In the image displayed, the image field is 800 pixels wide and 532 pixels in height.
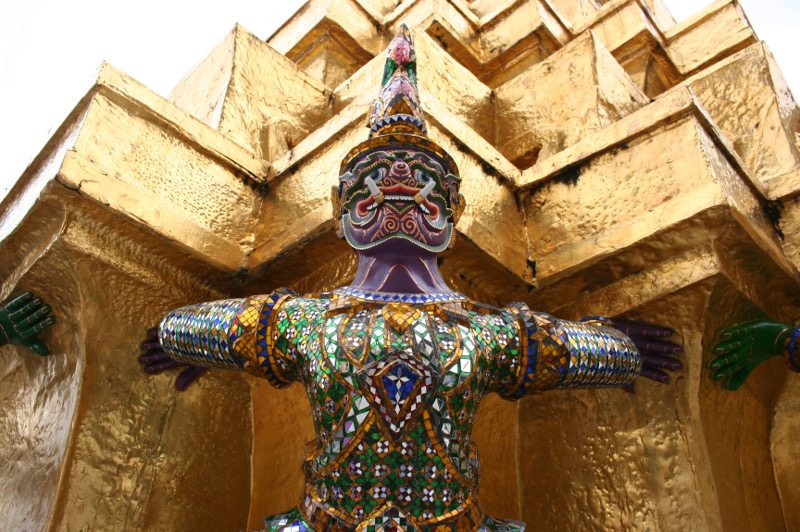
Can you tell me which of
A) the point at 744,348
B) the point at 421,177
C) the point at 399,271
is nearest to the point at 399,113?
the point at 421,177

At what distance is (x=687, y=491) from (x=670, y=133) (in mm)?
1436

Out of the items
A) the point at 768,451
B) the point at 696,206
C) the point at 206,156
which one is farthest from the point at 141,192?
the point at 768,451

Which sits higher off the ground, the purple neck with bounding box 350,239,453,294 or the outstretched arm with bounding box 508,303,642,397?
the purple neck with bounding box 350,239,453,294

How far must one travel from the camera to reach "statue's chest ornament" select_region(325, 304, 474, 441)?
1.81 m

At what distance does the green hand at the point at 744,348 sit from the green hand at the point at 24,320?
2.71m

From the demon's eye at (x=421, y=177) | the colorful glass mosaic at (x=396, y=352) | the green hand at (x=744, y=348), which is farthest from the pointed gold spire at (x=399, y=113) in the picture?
the green hand at (x=744, y=348)

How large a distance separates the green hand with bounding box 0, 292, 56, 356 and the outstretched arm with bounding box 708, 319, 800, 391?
2.71 meters

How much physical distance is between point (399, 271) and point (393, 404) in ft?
1.60

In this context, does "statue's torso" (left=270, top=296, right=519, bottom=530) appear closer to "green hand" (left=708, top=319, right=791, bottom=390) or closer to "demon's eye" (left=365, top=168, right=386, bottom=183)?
"demon's eye" (left=365, top=168, right=386, bottom=183)

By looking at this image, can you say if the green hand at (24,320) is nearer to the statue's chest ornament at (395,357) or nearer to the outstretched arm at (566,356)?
the statue's chest ornament at (395,357)

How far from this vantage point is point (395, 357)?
5.96 feet

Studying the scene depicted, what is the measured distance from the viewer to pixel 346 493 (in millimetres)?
1800

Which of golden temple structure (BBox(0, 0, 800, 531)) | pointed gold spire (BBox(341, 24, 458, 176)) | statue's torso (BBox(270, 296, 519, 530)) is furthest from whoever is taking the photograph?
golden temple structure (BBox(0, 0, 800, 531))

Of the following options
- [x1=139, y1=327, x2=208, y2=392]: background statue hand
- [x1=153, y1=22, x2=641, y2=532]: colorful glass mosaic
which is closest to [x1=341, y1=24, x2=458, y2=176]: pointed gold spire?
[x1=153, y1=22, x2=641, y2=532]: colorful glass mosaic
